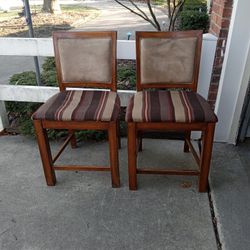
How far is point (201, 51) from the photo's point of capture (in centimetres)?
195

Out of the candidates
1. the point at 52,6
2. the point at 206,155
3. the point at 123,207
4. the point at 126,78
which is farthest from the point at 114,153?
the point at 52,6

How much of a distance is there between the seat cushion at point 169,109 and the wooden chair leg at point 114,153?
112 mm

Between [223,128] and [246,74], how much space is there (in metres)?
0.48

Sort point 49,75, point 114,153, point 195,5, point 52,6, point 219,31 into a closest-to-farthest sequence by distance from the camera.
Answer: point 114,153 < point 219,31 < point 49,75 < point 195,5 < point 52,6

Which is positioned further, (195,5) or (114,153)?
(195,5)

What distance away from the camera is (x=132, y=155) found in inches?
69.2

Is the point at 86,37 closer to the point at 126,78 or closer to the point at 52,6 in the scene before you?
the point at 126,78

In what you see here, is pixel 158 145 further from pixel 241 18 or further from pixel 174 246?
pixel 241 18

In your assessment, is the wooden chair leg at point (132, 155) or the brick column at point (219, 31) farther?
the brick column at point (219, 31)

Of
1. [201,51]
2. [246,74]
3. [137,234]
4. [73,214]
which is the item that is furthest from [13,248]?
[246,74]

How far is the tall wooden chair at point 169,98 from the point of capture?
1.61 m

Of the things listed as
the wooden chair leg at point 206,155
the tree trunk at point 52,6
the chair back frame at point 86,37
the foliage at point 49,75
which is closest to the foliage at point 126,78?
the foliage at point 49,75

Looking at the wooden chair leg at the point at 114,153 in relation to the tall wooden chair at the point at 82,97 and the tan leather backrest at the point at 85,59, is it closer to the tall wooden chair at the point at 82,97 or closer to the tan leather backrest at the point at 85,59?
the tall wooden chair at the point at 82,97

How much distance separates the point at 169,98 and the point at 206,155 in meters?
0.43
